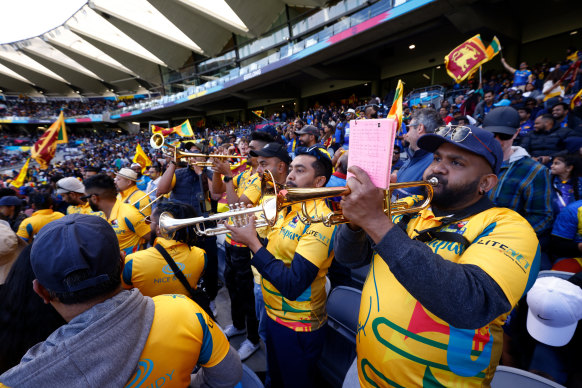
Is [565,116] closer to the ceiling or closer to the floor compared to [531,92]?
closer to the floor

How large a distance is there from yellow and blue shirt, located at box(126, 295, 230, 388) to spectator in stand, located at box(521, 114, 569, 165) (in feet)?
18.5

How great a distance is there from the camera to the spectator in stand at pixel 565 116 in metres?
4.87

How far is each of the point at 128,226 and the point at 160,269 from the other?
139cm

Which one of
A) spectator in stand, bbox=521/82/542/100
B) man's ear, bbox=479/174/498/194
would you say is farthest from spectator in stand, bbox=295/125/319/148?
spectator in stand, bbox=521/82/542/100

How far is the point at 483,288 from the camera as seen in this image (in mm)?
934

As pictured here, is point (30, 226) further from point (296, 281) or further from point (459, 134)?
point (459, 134)

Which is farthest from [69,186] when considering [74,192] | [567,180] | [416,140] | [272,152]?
[567,180]

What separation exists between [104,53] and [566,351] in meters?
43.9

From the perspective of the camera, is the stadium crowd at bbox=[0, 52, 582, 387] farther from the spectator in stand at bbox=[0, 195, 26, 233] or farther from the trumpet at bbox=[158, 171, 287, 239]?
the spectator in stand at bbox=[0, 195, 26, 233]

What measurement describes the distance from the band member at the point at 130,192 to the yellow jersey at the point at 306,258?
2757mm

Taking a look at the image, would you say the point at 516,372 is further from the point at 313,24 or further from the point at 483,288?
the point at 313,24

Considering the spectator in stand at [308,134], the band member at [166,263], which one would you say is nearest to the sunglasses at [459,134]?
the band member at [166,263]

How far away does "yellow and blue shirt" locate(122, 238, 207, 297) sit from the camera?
2045mm

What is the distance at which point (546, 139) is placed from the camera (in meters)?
4.60
